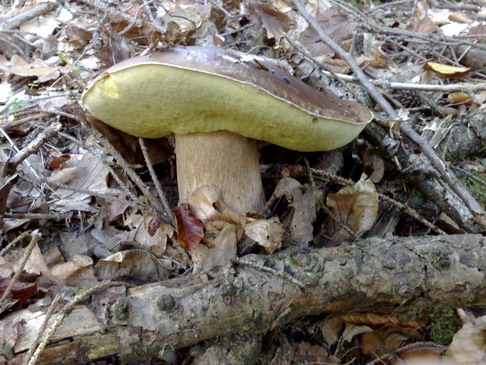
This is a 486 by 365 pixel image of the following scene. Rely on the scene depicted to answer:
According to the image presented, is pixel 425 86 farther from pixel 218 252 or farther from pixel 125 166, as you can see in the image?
pixel 125 166

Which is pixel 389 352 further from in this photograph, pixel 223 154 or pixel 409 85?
pixel 409 85

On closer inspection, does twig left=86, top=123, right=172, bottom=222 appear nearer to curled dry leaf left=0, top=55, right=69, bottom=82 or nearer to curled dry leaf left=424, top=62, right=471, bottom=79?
curled dry leaf left=0, top=55, right=69, bottom=82

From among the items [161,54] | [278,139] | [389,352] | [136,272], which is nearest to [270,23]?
[278,139]

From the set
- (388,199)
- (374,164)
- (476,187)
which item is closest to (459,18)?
(476,187)

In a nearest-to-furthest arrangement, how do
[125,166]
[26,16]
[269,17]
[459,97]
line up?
[125,166], [459,97], [269,17], [26,16]

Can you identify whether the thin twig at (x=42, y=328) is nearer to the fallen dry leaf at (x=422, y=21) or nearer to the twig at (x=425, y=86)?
the twig at (x=425, y=86)

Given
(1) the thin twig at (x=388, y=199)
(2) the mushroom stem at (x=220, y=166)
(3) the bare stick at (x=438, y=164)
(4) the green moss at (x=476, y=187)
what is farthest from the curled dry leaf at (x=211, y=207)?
(4) the green moss at (x=476, y=187)
